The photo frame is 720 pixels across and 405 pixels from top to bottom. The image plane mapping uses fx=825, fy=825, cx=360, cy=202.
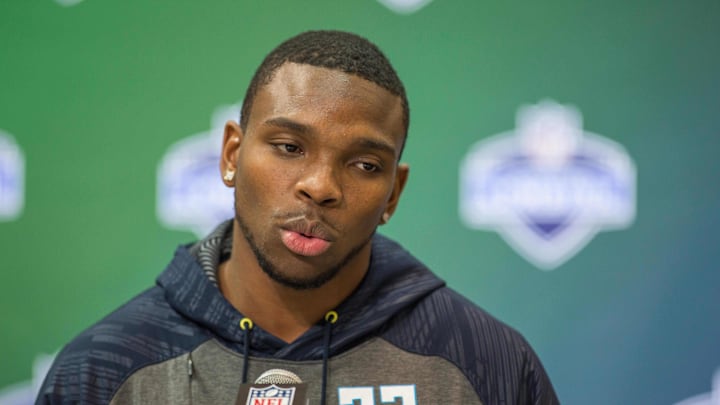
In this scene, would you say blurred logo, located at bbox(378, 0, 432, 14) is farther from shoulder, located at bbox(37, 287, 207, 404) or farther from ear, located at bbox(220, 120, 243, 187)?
shoulder, located at bbox(37, 287, 207, 404)

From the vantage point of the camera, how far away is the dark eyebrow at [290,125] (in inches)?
41.4

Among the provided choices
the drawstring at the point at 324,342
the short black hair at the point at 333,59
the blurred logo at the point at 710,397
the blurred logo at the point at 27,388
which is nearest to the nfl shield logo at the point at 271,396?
the drawstring at the point at 324,342

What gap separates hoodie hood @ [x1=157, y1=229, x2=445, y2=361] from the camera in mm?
1146

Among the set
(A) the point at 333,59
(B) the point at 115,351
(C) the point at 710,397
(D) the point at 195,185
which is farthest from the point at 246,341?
(C) the point at 710,397

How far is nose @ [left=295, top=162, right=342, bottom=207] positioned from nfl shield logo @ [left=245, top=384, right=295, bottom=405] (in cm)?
23

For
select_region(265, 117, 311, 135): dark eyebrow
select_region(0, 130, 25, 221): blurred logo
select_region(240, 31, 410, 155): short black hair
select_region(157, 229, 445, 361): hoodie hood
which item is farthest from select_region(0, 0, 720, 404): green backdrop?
select_region(265, 117, 311, 135): dark eyebrow

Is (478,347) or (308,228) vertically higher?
(308,228)

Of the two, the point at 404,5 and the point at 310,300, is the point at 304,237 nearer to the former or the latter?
the point at 310,300

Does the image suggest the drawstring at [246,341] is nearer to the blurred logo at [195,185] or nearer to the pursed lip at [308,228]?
the pursed lip at [308,228]

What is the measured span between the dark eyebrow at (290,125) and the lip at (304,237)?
114mm

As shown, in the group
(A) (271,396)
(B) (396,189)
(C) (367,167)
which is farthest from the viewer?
(B) (396,189)

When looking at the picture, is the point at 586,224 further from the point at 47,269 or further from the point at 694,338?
the point at 47,269

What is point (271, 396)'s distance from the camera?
981 mm

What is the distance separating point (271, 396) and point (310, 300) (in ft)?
0.69
